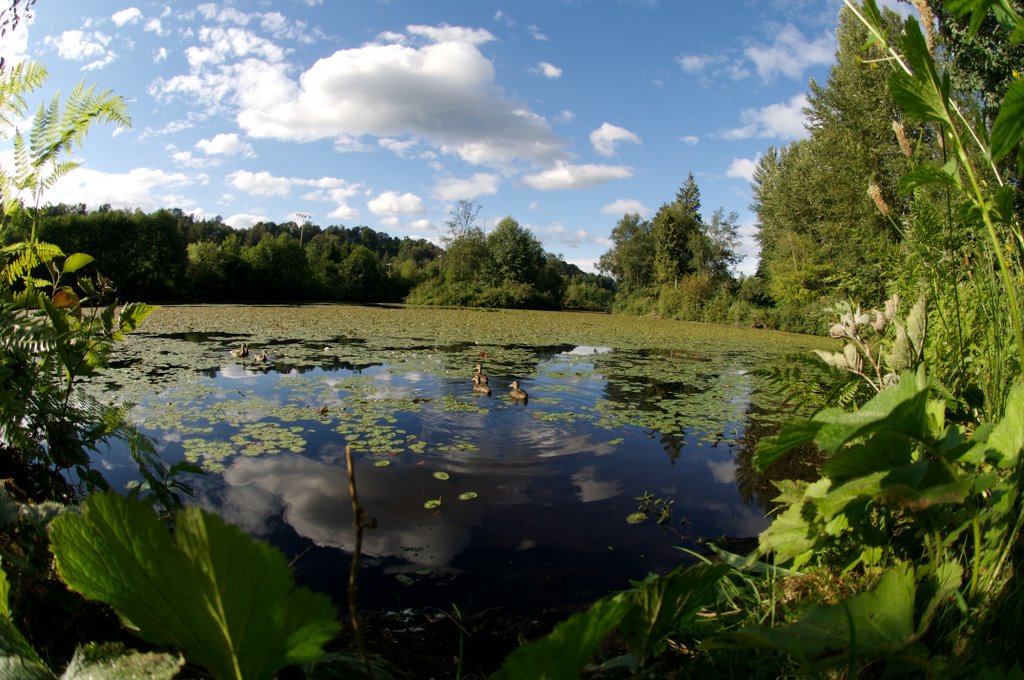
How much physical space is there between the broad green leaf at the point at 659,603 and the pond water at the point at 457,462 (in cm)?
148

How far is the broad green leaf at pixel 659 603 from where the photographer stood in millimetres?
612

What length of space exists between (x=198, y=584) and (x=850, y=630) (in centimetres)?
62

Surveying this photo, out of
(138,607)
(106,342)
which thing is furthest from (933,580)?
(106,342)

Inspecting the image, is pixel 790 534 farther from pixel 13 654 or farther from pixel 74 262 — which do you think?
pixel 74 262

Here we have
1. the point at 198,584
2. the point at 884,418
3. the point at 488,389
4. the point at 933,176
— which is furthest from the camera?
the point at 488,389

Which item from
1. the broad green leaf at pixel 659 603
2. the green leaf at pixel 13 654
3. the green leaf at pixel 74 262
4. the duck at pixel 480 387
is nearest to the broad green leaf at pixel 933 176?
the broad green leaf at pixel 659 603

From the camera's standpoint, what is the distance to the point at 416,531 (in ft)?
10.1

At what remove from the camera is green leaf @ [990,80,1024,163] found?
65 cm

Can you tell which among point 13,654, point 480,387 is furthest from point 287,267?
point 13,654

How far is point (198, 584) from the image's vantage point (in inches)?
14.5

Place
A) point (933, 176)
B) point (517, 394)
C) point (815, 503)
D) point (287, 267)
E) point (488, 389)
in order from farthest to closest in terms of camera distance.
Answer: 1. point (287, 267)
2. point (488, 389)
3. point (517, 394)
4. point (933, 176)
5. point (815, 503)

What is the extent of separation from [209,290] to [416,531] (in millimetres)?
29955

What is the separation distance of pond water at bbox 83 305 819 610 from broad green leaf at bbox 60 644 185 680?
1529 millimetres

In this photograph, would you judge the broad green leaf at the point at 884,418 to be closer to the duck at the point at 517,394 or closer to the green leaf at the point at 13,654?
the green leaf at the point at 13,654
